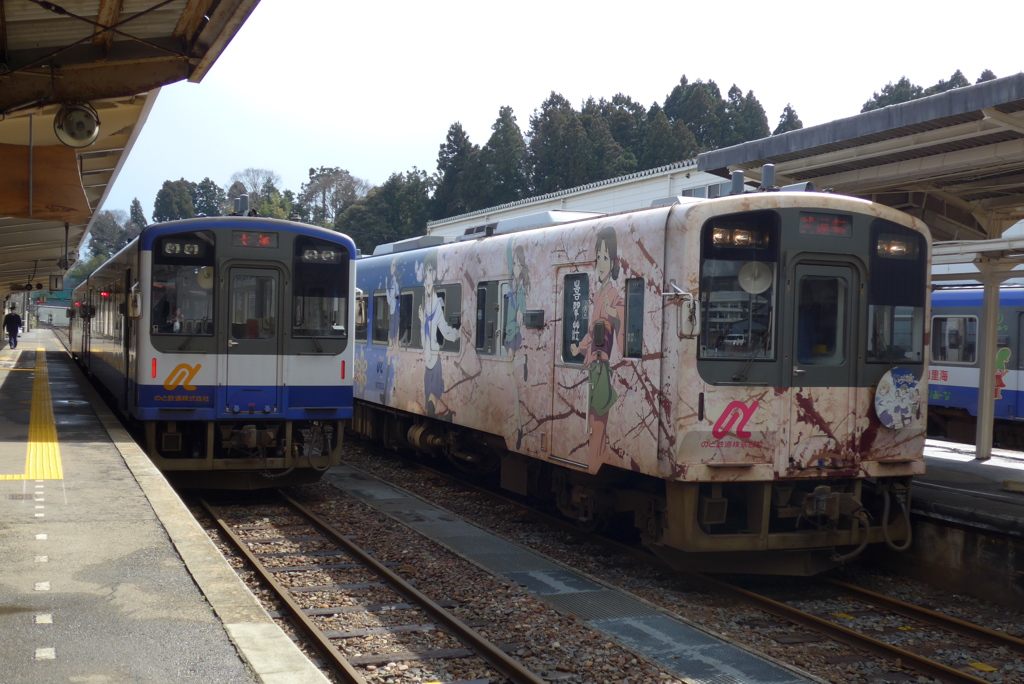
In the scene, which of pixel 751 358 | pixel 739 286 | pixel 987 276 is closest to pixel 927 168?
pixel 987 276

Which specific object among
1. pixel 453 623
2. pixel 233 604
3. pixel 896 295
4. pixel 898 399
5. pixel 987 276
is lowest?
pixel 453 623

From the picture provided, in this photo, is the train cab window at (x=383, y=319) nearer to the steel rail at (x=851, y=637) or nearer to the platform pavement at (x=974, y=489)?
the steel rail at (x=851, y=637)

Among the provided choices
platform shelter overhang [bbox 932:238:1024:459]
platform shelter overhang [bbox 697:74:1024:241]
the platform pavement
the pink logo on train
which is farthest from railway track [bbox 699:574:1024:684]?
platform shelter overhang [bbox 932:238:1024:459]

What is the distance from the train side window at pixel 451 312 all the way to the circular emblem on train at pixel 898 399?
4812mm

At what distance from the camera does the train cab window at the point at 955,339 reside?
15477 millimetres

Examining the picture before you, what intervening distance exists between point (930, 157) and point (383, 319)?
743 cm

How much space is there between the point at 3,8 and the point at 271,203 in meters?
87.0

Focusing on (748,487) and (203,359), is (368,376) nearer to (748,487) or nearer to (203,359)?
(203,359)

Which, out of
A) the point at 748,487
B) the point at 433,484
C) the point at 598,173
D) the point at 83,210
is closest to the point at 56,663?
the point at 748,487

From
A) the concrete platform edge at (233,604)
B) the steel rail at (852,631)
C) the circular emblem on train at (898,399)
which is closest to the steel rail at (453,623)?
the concrete platform edge at (233,604)

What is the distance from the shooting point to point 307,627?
20.2ft

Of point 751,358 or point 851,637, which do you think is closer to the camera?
point 851,637

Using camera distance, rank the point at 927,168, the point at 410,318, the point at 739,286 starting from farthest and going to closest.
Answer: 1. the point at 410,318
2. the point at 927,168
3. the point at 739,286

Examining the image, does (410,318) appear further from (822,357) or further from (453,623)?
(453,623)
